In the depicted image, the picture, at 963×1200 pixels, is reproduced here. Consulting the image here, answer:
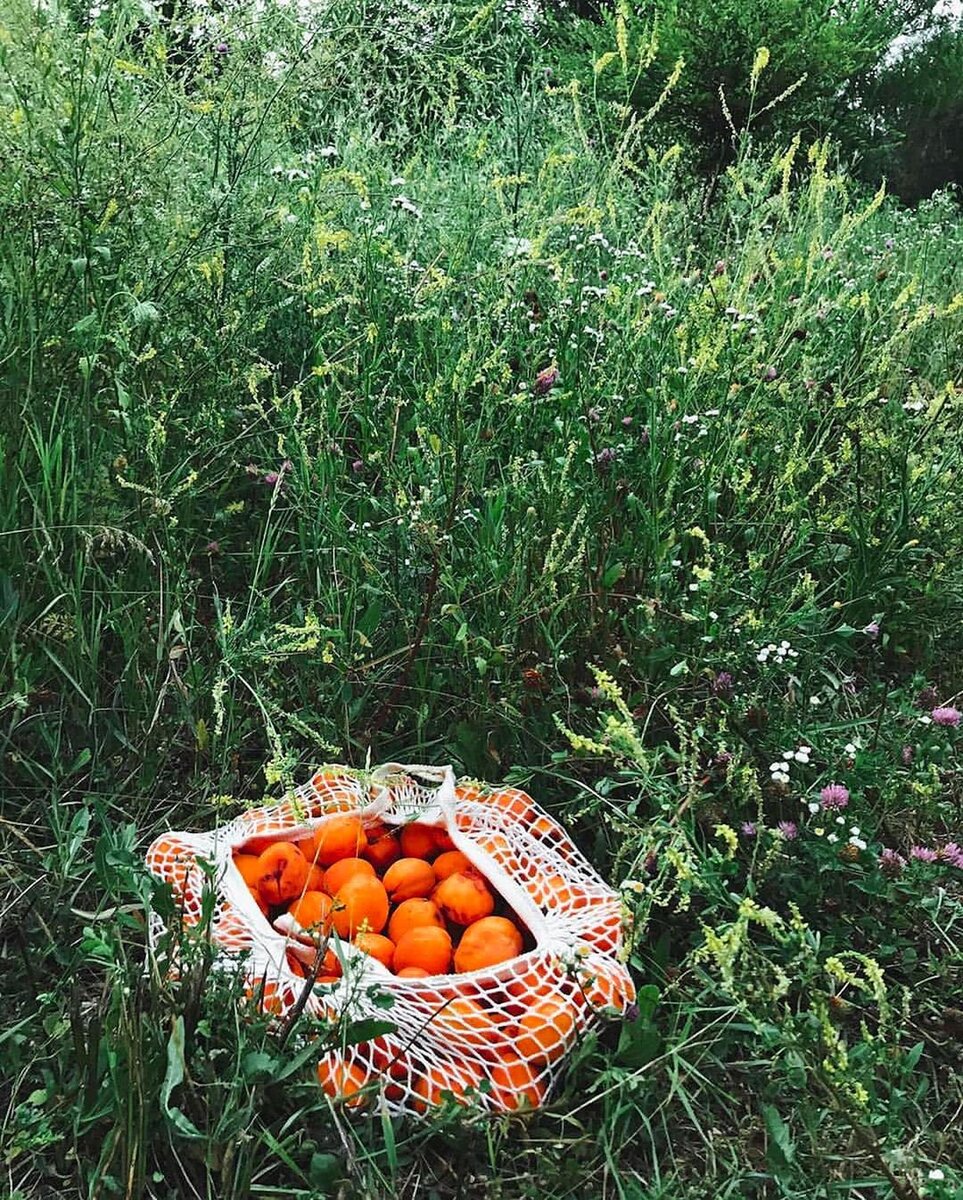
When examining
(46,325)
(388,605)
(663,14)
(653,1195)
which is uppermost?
(663,14)

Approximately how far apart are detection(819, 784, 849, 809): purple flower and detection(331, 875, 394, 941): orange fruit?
67cm

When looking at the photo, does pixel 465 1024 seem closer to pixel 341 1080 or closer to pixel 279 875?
pixel 341 1080

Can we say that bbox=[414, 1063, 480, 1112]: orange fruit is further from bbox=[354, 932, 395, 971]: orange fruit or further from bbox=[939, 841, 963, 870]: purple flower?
bbox=[939, 841, 963, 870]: purple flower

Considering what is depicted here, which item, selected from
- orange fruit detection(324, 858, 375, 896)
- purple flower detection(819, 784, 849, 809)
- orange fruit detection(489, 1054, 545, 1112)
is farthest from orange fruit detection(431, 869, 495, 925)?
purple flower detection(819, 784, 849, 809)

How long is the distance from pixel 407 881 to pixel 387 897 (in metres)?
0.04

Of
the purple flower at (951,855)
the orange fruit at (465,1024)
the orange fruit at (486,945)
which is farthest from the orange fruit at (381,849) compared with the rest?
the purple flower at (951,855)

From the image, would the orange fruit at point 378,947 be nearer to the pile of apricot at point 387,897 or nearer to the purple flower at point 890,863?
the pile of apricot at point 387,897

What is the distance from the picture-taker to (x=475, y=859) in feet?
4.86

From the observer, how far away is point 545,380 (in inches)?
79.8

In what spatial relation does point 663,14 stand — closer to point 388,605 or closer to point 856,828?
point 388,605

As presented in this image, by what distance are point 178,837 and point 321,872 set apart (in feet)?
0.68

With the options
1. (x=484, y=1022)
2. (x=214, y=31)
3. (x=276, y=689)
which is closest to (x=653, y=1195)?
(x=484, y=1022)

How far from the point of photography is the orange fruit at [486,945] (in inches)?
53.2

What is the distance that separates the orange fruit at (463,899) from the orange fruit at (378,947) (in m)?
0.10
